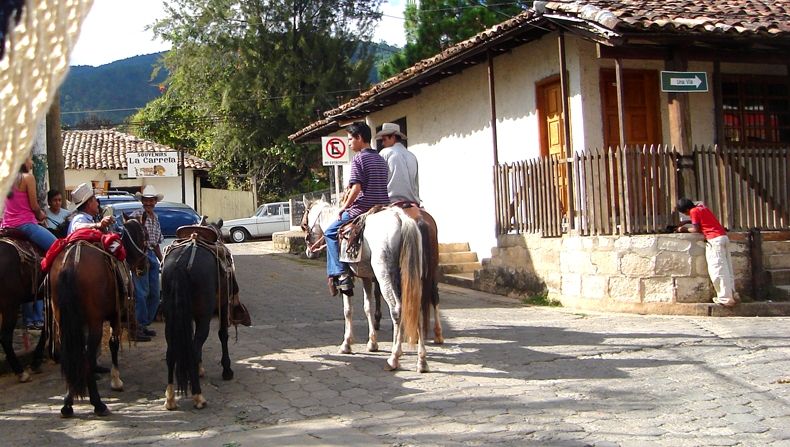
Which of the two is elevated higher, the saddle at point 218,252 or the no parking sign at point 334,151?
the no parking sign at point 334,151

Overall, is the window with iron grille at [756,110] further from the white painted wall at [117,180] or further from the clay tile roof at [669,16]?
the white painted wall at [117,180]

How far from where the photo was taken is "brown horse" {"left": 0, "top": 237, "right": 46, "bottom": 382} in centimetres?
727

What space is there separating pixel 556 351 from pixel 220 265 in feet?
11.7

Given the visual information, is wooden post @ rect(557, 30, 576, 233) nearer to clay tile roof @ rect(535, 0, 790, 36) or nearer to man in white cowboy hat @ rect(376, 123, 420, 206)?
clay tile roof @ rect(535, 0, 790, 36)

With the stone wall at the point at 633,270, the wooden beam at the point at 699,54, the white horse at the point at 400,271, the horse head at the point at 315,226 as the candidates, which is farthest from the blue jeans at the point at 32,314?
the wooden beam at the point at 699,54

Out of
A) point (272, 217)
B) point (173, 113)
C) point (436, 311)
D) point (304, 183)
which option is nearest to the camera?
point (436, 311)

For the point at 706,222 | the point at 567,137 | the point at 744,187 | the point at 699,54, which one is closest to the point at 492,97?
the point at 567,137

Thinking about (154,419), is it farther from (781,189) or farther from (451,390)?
(781,189)

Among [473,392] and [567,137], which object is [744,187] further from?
[473,392]

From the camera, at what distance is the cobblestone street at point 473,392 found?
5516 millimetres

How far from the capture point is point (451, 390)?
21.9 feet

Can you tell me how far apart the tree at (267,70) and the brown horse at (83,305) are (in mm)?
30327

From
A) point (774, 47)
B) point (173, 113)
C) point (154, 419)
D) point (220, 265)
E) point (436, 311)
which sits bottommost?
point (154, 419)

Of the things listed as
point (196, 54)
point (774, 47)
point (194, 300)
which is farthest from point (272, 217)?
point (194, 300)
